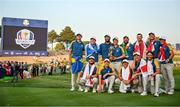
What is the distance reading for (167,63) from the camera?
8820 mm

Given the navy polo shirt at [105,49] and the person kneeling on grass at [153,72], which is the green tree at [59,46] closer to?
the navy polo shirt at [105,49]

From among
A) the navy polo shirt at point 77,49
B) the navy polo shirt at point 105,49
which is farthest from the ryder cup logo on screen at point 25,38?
the navy polo shirt at point 105,49

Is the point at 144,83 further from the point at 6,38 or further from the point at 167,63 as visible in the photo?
the point at 6,38

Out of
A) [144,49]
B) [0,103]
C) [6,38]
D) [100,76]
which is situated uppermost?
[6,38]

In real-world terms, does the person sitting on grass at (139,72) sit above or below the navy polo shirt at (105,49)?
below

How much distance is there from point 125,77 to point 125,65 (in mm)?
370

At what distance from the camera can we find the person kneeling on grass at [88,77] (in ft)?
30.2

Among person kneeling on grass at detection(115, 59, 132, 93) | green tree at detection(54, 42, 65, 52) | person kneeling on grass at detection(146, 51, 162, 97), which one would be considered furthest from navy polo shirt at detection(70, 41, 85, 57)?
green tree at detection(54, 42, 65, 52)

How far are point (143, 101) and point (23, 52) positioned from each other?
23.1 meters

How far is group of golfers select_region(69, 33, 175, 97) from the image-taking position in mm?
8609

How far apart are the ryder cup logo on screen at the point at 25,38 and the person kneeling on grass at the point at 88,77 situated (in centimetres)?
1990

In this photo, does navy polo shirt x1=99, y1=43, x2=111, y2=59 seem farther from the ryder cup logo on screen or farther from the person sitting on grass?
the ryder cup logo on screen

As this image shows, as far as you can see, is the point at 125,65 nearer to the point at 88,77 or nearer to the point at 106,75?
the point at 106,75

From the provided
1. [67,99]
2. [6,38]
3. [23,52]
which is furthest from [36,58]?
[67,99]
